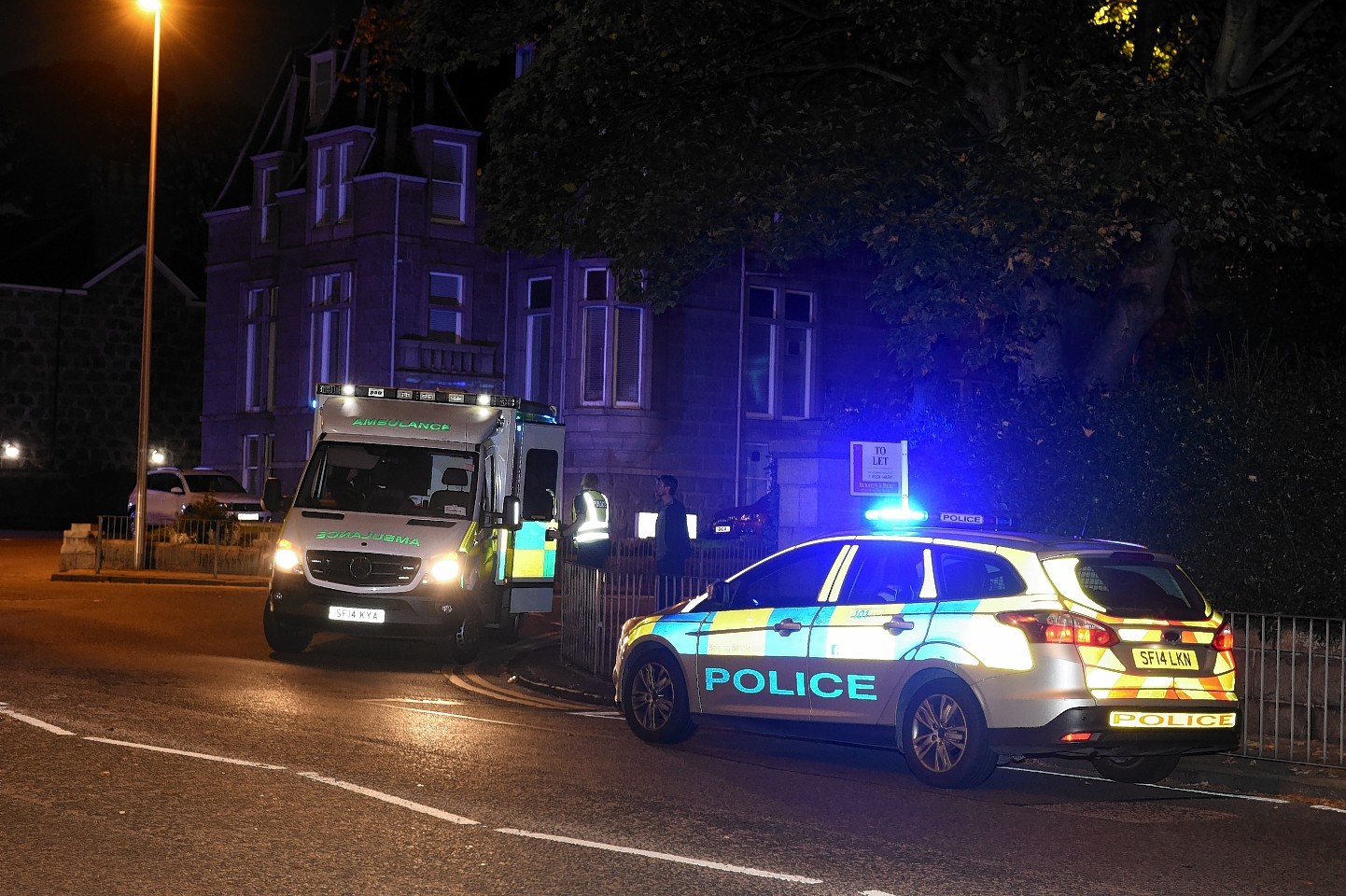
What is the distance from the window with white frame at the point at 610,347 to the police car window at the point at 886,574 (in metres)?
24.3

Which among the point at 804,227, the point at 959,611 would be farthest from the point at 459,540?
the point at 959,611

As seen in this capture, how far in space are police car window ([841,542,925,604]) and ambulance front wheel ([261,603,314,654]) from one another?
25.5 ft

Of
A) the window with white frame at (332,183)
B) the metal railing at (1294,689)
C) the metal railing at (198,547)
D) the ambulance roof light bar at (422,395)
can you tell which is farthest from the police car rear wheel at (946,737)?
the window with white frame at (332,183)

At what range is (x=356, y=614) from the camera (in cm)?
1672

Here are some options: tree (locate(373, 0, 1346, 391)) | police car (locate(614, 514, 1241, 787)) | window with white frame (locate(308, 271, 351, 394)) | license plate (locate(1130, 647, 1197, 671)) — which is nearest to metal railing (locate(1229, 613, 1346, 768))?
police car (locate(614, 514, 1241, 787))

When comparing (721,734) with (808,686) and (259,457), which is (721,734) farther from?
(259,457)

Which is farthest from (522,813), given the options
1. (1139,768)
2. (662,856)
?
(1139,768)

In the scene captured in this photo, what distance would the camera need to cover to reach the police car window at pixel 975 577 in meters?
10.4

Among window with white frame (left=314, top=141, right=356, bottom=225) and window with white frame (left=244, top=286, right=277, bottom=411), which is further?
window with white frame (left=244, top=286, right=277, bottom=411)

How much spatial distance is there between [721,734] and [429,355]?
83.8 ft

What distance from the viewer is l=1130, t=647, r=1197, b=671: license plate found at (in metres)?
10.1

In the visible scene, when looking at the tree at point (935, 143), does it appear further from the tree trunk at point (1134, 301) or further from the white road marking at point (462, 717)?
the white road marking at point (462, 717)

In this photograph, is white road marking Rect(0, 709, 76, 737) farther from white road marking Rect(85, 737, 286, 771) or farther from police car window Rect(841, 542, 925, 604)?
police car window Rect(841, 542, 925, 604)

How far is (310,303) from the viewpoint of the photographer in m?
39.8
